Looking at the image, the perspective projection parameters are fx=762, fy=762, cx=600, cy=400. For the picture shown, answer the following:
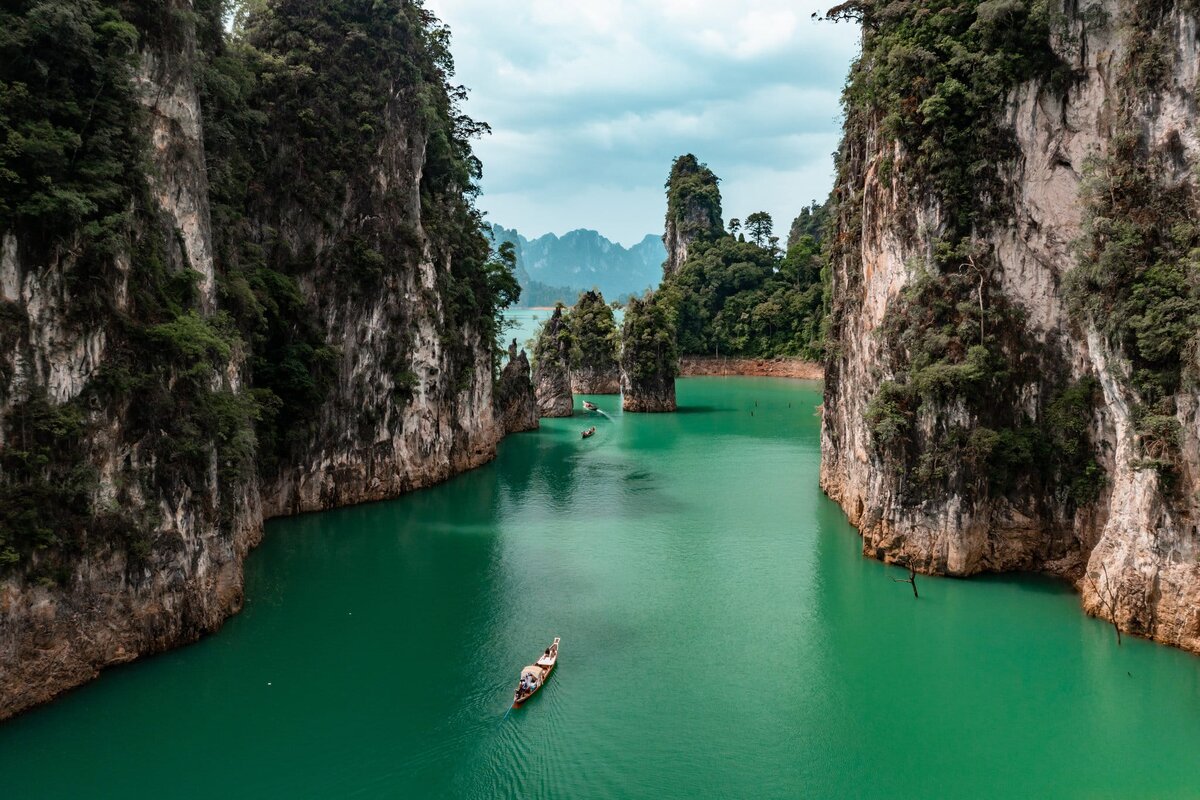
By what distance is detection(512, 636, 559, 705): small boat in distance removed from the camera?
493 inches

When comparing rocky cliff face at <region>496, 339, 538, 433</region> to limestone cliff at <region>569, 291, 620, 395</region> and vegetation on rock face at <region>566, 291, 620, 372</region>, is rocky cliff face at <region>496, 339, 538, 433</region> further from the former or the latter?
vegetation on rock face at <region>566, 291, 620, 372</region>

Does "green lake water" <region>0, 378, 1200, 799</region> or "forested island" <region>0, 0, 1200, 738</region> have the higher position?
"forested island" <region>0, 0, 1200, 738</region>

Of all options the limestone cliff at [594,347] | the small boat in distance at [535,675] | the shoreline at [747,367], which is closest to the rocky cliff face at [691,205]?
the shoreline at [747,367]

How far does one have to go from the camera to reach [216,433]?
14.2 metres

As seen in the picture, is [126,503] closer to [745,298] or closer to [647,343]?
[647,343]

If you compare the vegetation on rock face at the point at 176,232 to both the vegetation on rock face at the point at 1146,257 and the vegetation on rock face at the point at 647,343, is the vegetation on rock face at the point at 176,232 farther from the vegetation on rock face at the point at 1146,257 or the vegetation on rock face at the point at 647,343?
the vegetation on rock face at the point at 647,343

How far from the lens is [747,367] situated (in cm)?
7656

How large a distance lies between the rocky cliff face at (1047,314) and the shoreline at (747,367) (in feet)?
181

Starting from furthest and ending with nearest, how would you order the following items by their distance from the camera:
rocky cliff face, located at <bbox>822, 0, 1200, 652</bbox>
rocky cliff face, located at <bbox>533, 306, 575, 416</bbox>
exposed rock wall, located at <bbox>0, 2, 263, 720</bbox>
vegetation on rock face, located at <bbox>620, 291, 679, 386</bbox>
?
vegetation on rock face, located at <bbox>620, 291, 679, 386</bbox> < rocky cliff face, located at <bbox>533, 306, 575, 416</bbox> < rocky cliff face, located at <bbox>822, 0, 1200, 652</bbox> < exposed rock wall, located at <bbox>0, 2, 263, 720</bbox>

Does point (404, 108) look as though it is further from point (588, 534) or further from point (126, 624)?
point (126, 624)

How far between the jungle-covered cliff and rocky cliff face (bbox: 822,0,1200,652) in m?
14.4

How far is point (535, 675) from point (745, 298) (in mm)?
64644

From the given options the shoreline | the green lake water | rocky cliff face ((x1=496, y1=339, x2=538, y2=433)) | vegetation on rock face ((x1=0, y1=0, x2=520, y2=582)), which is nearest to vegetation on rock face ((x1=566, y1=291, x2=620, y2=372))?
rocky cliff face ((x1=496, y1=339, x2=538, y2=433))

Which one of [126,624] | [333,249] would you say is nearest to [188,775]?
[126,624]
